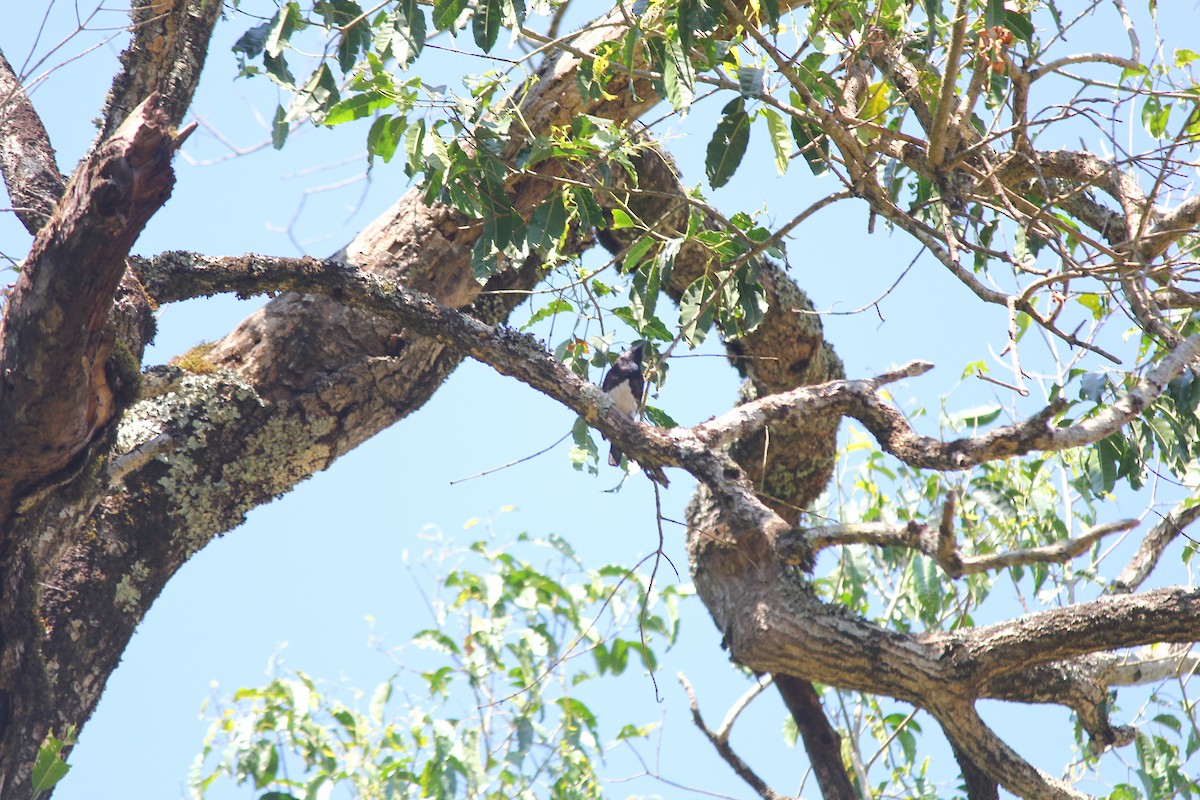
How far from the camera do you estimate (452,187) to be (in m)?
2.45

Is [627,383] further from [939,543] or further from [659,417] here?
[939,543]

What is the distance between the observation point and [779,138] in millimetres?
2316

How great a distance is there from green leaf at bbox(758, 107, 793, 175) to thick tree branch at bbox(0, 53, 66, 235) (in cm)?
166

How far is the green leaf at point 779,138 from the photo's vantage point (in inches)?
90.5

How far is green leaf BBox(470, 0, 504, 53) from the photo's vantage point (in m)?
2.21

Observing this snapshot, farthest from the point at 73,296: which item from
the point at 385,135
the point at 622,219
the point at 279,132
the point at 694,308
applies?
the point at 694,308

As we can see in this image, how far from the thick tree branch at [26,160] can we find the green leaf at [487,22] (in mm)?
1026

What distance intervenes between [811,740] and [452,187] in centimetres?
235

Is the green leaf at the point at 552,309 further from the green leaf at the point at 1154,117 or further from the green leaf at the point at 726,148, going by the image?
the green leaf at the point at 1154,117

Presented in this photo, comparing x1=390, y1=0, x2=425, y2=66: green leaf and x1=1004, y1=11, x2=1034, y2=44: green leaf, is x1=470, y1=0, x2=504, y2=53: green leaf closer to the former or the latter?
x1=390, y1=0, x2=425, y2=66: green leaf

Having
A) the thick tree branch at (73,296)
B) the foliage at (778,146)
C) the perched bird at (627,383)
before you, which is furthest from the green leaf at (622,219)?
the perched bird at (627,383)

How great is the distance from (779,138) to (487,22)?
2.29ft

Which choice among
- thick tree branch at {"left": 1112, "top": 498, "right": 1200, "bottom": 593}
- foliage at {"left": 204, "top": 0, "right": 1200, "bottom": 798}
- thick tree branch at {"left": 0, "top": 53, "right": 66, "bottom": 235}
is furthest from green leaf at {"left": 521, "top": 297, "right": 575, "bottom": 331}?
thick tree branch at {"left": 1112, "top": 498, "right": 1200, "bottom": 593}

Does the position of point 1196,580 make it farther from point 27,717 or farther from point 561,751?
point 27,717
